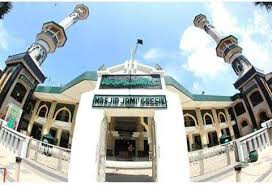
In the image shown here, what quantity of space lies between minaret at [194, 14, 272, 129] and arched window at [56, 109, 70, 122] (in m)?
13.8

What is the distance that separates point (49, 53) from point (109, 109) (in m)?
16.3

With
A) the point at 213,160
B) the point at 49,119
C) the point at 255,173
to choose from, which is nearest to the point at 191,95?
the point at 213,160

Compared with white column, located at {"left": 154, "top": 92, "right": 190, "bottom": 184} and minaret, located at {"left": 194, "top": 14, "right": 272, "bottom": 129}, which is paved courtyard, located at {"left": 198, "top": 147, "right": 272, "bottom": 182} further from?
minaret, located at {"left": 194, "top": 14, "right": 272, "bottom": 129}

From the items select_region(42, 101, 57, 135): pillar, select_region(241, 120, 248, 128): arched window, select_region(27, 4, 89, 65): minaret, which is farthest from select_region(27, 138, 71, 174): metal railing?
select_region(241, 120, 248, 128): arched window

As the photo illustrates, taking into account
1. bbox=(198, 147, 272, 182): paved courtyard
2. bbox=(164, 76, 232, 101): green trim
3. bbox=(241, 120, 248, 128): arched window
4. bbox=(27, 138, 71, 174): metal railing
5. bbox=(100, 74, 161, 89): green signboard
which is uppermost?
bbox=(164, 76, 232, 101): green trim

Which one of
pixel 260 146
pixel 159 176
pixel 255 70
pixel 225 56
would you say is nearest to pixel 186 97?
pixel 255 70

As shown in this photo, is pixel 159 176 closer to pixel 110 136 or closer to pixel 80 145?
pixel 80 145

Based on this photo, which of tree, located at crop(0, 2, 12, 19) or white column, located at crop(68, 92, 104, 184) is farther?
white column, located at crop(68, 92, 104, 184)

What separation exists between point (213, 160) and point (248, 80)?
13.3 metres

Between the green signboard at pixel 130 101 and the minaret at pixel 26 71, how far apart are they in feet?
33.1

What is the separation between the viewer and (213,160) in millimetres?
9414

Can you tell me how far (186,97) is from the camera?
19.1m

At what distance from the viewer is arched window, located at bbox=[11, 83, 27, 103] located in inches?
675

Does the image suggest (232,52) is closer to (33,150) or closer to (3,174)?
(33,150)
